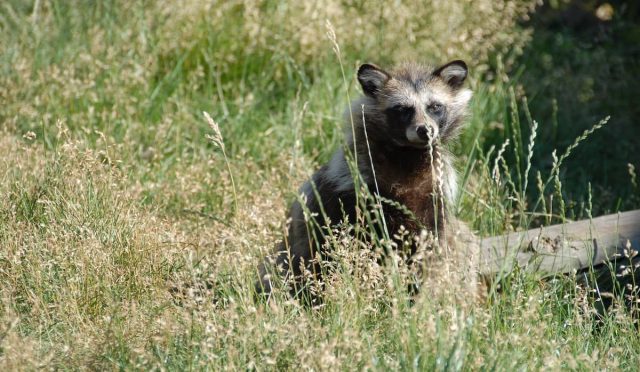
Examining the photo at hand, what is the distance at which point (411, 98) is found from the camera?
5012mm

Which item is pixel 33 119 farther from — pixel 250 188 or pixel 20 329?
pixel 20 329

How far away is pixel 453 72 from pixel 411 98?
0.36 m

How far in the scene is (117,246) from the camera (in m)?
4.13

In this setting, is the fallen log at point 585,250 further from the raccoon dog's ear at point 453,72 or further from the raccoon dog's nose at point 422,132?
the raccoon dog's ear at point 453,72

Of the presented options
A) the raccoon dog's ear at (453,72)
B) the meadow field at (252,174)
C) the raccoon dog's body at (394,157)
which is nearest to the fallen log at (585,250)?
the meadow field at (252,174)

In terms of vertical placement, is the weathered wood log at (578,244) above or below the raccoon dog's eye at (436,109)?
below

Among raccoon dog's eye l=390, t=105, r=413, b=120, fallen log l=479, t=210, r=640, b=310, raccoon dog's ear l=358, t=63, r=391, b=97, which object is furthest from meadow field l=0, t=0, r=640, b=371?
raccoon dog's eye l=390, t=105, r=413, b=120

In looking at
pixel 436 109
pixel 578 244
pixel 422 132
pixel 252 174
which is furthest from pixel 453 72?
pixel 252 174

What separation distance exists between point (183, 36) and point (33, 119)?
4.78 feet

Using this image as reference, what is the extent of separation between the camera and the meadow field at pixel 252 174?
325cm

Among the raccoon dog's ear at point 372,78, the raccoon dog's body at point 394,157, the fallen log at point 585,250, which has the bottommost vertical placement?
the fallen log at point 585,250

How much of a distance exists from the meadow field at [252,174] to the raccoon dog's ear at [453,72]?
0.35 meters

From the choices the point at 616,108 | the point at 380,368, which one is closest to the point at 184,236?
the point at 380,368

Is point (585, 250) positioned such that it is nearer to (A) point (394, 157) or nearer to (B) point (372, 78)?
(A) point (394, 157)
